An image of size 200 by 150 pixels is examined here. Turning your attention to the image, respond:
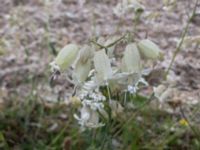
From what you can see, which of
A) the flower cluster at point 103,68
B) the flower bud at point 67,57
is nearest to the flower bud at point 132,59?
the flower cluster at point 103,68

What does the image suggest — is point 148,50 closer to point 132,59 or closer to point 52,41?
point 132,59

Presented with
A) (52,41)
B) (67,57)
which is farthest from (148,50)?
(52,41)

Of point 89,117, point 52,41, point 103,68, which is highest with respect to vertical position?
point 103,68

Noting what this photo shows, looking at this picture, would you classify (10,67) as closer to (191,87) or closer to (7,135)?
(7,135)

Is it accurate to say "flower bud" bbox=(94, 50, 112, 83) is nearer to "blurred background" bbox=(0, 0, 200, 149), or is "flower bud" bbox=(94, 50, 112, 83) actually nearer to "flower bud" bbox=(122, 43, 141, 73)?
"flower bud" bbox=(122, 43, 141, 73)

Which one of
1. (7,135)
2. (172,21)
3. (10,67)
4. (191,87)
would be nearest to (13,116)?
(7,135)

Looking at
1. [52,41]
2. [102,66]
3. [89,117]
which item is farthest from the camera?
[52,41]

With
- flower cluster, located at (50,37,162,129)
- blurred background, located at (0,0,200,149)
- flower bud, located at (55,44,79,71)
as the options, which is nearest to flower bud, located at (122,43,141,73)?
flower cluster, located at (50,37,162,129)

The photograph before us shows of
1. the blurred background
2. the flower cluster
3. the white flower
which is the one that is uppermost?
the flower cluster

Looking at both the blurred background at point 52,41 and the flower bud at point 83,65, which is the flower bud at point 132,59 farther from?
the blurred background at point 52,41
